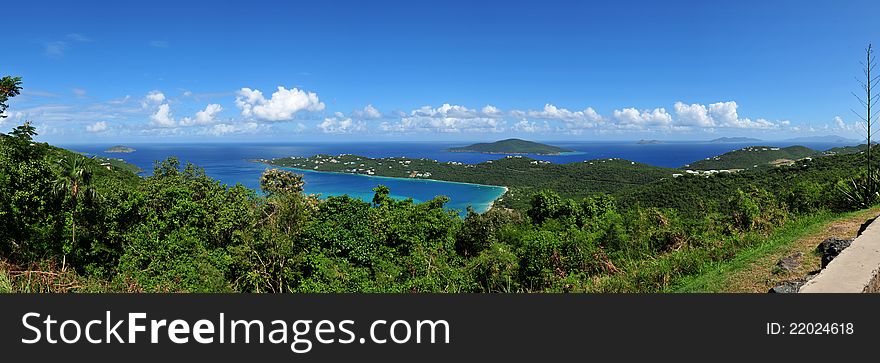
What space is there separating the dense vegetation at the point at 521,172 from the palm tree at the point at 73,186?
53863 mm

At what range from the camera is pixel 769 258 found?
599cm

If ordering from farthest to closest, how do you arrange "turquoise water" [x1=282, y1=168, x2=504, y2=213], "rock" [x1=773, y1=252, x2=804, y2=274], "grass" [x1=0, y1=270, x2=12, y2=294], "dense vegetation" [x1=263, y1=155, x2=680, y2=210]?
"turquoise water" [x1=282, y1=168, x2=504, y2=213] < "dense vegetation" [x1=263, y1=155, x2=680, y2=210] < "rock" [x1=773, y1=252, x2=804, y2=274] < "grass" [x1=0, y1=270, x2=12, y2=294]

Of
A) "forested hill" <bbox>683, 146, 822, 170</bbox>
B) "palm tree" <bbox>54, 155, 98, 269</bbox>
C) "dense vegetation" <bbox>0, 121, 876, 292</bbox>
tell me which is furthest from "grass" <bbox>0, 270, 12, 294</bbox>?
"forested hill" <bbox>683, 146, 822, 170</bbox>

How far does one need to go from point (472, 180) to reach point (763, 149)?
83.2 meters

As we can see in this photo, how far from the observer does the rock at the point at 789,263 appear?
17.5 ft

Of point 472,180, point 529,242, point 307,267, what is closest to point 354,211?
point 307,267

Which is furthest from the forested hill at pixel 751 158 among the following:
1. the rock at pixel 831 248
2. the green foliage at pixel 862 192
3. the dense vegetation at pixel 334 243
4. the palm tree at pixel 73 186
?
the palm tree at pixel 73 186

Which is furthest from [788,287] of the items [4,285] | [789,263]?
[4,285]

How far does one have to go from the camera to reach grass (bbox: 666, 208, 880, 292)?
521cm

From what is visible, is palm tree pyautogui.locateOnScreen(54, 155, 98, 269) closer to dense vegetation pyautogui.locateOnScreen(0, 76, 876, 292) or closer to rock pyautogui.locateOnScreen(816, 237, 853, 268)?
dense vegetation pyautogui.locateOnScreen(0, 76, 876, 292)

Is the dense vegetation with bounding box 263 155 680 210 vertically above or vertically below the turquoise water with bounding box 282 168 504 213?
above

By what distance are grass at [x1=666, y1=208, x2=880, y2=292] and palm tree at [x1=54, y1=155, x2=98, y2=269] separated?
12.9 metres

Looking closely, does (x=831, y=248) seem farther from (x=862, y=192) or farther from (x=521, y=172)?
(x=521, y=172)

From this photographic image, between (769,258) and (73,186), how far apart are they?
47.2ft
